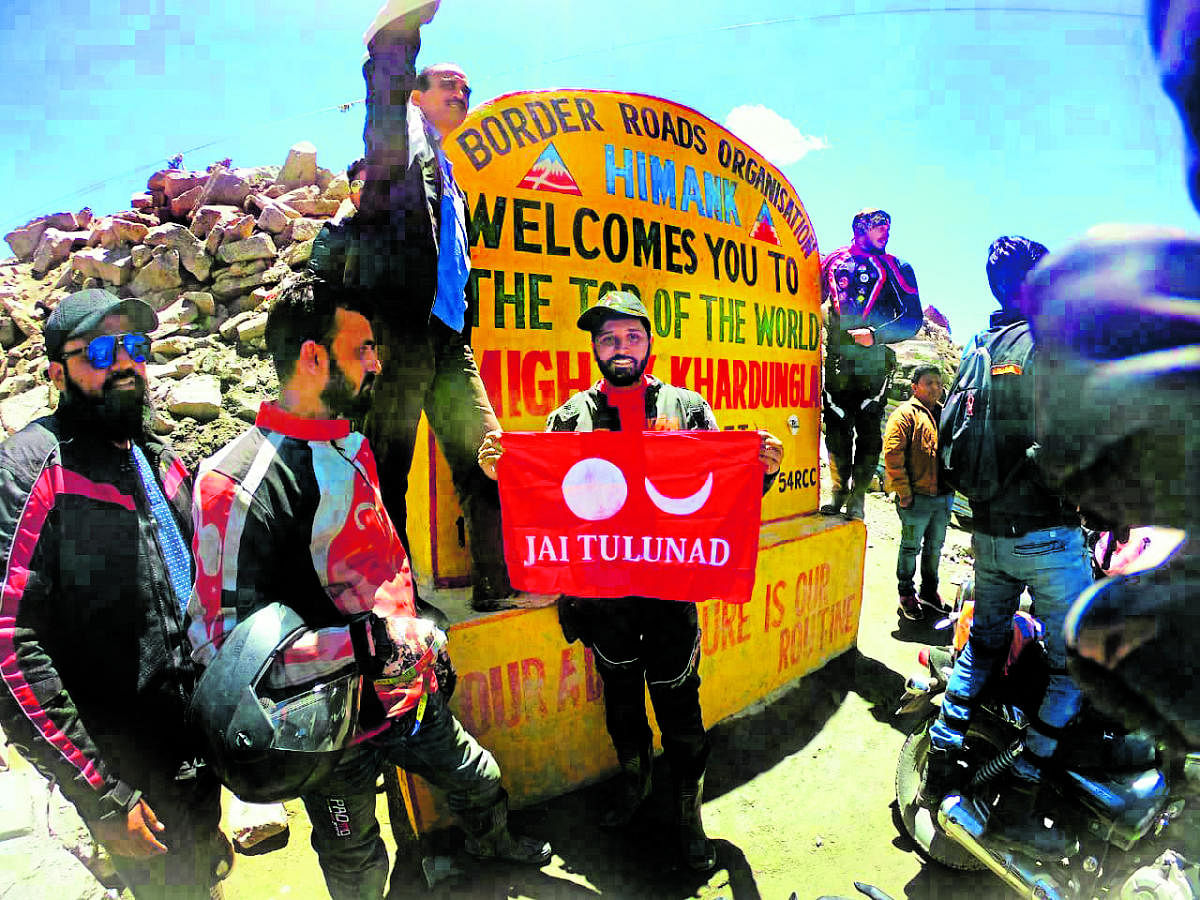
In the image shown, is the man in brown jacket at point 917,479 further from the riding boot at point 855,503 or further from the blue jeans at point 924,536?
the riding boot at point 855,503

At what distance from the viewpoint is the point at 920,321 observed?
222 inches

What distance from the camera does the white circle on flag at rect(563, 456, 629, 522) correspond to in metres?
2.82

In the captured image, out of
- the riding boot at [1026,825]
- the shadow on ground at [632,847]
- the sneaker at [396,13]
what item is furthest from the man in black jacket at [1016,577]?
the sneaker at [396,13]

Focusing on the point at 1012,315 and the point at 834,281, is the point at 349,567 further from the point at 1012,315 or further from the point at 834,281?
the point at 834,281

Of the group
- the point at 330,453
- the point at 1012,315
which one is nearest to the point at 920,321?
the point at 1012,315

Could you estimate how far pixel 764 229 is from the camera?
476 cm

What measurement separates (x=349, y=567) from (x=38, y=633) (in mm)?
954

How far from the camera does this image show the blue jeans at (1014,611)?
8.27ft

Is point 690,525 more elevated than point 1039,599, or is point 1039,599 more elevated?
point 690,525

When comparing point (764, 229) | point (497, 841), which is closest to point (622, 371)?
point (497, 841)

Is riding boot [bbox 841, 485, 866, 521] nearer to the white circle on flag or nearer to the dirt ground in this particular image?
the dirt ground

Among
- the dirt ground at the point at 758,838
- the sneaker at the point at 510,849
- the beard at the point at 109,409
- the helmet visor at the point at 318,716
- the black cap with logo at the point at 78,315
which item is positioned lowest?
the dirt ground at the point at 758,838

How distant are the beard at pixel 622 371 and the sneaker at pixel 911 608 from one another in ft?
14.1

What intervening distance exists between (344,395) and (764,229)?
154 inches
